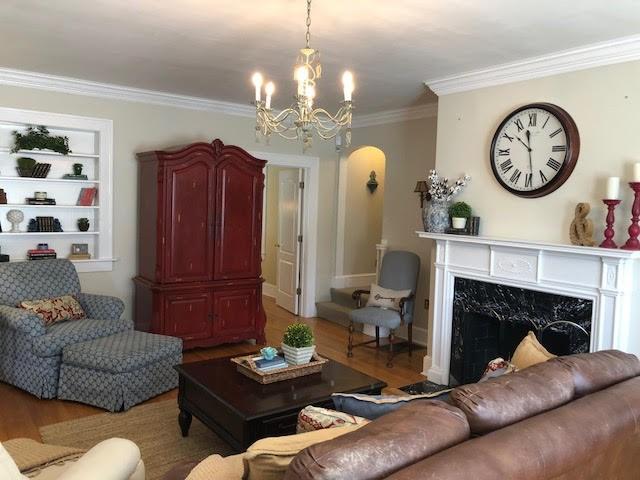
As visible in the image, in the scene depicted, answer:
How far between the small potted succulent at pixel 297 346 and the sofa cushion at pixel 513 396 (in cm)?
149

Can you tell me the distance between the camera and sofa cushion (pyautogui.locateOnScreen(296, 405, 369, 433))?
5.75 ft

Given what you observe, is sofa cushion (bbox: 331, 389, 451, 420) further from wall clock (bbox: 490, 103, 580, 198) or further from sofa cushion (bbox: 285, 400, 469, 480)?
wall clock (bbox: 490, 103, 580, 198)

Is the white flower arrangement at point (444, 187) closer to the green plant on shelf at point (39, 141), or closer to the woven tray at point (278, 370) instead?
the woven tray at point (278, 370)

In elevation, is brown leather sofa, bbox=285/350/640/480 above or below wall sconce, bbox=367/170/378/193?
below

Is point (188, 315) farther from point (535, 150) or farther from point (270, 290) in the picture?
point (535, 150)

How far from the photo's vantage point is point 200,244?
5094 mm

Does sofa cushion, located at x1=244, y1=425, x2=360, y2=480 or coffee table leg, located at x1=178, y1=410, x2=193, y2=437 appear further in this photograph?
coffee table leg, located at x1=178, y1=410, x2=193, y2=437

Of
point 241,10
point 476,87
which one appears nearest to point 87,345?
point 241,10

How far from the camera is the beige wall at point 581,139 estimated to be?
3.38 m

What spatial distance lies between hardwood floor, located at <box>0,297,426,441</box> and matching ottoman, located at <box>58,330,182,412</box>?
11 cm

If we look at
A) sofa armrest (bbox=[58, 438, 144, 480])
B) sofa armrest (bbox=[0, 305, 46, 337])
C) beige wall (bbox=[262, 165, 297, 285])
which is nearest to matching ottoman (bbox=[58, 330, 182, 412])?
sofa armrest (bbox=[0, 305, 46, 337])

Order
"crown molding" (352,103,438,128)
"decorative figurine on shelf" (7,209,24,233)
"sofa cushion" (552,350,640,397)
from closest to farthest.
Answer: "sofa cushion" (552,350,640,397)
"decorative figurine on shelf" (7,209,24,233)
"crown molding" (352,103,438,128)

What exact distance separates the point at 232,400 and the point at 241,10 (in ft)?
6.91

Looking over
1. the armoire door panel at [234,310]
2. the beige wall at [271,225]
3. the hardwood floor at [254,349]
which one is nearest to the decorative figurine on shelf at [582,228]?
the hardwood floor at [254,349]
